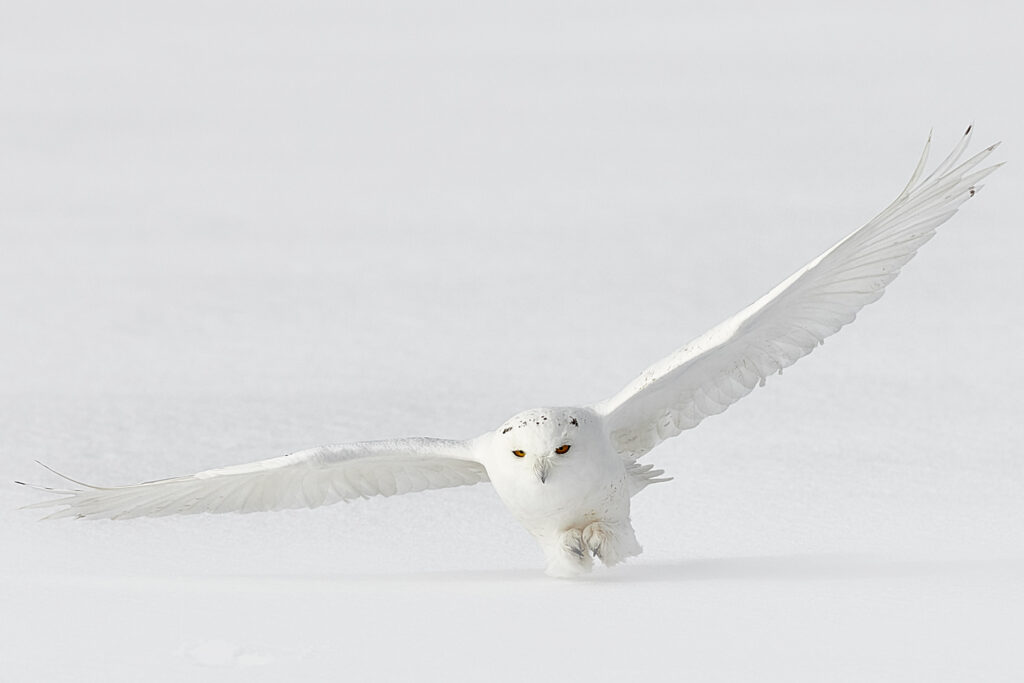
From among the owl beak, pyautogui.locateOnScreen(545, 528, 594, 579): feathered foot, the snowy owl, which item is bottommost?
pyautogui.locateOnScreen(545, 528, 594, 579): feathered foot

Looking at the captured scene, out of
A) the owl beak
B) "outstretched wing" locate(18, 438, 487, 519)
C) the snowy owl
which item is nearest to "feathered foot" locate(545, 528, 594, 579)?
the snowy owl

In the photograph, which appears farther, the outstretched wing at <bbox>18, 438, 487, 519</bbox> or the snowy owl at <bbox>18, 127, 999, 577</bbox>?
the outstretched wing at <bbox>18, 438, 487, 519</bbox>

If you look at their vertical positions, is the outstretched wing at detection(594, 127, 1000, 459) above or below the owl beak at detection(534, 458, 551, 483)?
above

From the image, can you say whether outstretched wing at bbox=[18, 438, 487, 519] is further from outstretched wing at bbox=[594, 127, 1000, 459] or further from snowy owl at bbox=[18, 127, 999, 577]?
outstretched wing at bbox=[594, 127, 1000, 459]

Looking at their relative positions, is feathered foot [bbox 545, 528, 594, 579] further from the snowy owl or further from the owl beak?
the owl beak

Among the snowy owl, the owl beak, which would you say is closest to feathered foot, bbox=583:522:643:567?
the snowy owl

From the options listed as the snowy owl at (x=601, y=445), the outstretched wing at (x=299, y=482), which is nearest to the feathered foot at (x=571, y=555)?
the snowy owl at (x=601, y=445)

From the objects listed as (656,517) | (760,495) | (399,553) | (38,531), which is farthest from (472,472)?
(38,531)
